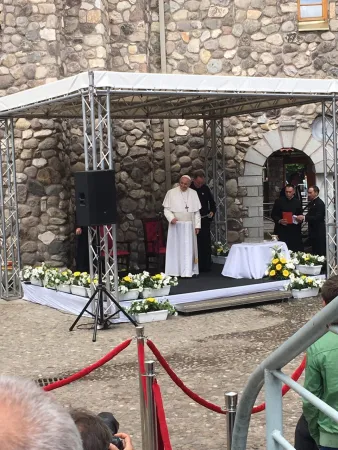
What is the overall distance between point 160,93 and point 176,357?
3318 millimetres

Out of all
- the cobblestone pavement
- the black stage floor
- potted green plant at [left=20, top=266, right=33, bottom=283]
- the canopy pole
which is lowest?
the cobblestone pavement

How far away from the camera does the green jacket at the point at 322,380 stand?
9.43ft

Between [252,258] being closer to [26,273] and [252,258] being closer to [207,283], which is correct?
[207,283]

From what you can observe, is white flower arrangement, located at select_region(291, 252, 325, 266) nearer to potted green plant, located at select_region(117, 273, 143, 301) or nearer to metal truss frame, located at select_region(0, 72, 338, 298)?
metal truss frame, located at select_region(0, 72, 338, 298)

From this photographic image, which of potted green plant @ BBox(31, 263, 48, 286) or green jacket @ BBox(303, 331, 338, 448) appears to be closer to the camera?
green jacket @ BBox(303, 331, 338, 448)

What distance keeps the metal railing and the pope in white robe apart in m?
8.28

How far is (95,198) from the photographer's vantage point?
7766 millimetres

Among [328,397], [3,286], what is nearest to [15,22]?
[3,286]

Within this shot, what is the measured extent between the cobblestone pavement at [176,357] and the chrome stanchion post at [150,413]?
2.05 ft

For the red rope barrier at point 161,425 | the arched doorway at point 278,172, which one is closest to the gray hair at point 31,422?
the red rope barrier at point 161,425

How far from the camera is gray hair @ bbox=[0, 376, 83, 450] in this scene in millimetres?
1087

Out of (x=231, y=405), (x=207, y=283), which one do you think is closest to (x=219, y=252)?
(x=207, y=283)

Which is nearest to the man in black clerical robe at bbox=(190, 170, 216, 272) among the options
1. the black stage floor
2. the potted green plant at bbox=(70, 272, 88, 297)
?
the black stage floor

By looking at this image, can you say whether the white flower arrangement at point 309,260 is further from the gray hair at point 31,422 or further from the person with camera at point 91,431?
the gray hair at point 31,422
